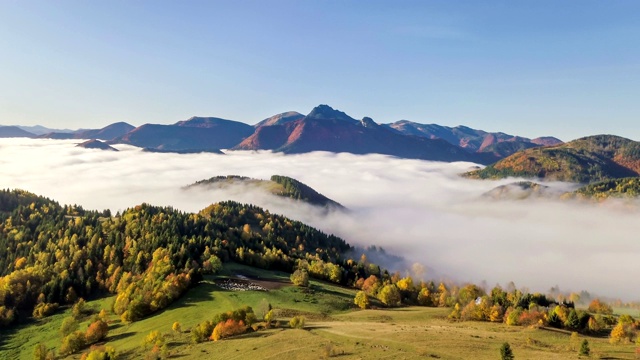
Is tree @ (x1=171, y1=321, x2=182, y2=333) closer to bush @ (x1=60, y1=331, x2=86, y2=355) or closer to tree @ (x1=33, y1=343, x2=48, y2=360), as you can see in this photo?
bush @ (x1=60, y1=331, x2=86, y2=355)

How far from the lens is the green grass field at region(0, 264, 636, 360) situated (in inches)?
3519

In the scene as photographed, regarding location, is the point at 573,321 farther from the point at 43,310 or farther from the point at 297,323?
the point at 43,310

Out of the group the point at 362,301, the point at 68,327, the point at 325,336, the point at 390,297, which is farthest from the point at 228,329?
the point at 68,327

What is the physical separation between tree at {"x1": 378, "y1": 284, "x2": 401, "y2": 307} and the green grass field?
9.45 m

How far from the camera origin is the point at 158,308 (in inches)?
5881

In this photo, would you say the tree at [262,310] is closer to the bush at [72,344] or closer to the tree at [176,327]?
the tree at [176,327]

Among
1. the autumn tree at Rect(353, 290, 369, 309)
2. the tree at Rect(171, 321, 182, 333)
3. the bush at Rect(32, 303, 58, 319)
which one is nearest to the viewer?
the tree at Rect(171, 321, 182, 333)

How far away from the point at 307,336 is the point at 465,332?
1660 inches

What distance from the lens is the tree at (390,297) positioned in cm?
16307

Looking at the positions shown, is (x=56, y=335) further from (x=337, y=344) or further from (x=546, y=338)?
(x=546, y=338)

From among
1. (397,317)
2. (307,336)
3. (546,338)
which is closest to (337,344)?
(307,336)

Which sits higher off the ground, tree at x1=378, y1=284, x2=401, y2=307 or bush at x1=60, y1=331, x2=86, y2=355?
tree at x1=378, y1=284, x2=401, y2=307

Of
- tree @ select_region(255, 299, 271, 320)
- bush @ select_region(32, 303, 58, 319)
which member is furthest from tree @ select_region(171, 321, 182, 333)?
bush @ select_region(32, 303, 58, 319)

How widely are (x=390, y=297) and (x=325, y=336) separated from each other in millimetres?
70517
